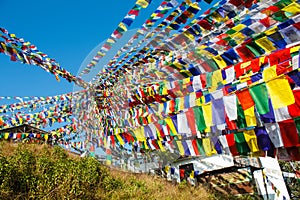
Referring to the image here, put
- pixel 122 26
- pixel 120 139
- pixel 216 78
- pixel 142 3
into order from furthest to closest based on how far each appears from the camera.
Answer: pixel 120 139, pixel 216 78, pixel 122 26, pixel 142 3

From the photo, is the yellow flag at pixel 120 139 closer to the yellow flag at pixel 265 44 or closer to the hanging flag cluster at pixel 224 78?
the hanging flag cluster at pixel 224 78

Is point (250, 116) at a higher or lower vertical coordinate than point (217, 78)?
lower

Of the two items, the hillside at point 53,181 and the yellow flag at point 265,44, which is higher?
the yellow flag at point 265,44

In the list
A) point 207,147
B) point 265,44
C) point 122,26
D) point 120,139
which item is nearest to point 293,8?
point 265,44

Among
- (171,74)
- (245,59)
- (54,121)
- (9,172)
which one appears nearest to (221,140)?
(245,59)

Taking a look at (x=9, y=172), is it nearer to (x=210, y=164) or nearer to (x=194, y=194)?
(x=194, y=194)

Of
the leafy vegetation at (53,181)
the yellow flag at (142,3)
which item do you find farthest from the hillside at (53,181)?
the yellow flag at (142,3)

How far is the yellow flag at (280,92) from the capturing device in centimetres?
370

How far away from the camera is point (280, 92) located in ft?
12.5

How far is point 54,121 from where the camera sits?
12688 millimetres

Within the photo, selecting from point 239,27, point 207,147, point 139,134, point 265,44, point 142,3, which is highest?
point 142,3

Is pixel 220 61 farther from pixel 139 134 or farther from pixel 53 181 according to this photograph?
pixel 53 181

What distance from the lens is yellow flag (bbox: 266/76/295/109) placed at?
3.70 meters

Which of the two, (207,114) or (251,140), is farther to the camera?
(207,114)
